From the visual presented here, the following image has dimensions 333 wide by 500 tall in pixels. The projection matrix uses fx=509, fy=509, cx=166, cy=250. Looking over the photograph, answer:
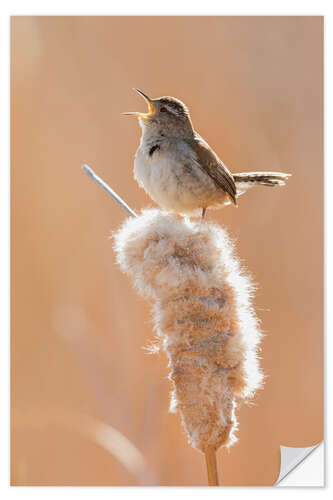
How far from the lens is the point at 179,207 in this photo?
193 cm

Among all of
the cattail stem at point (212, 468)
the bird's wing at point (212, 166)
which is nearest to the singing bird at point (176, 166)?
the bird's wing at point (212, 166)

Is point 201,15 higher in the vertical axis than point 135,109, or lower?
higher

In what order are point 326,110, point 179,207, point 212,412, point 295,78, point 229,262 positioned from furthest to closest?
point 295,78 → point 326,110 → point 179,207 → point 229,262 → point 212,412

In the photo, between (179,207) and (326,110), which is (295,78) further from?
(179,207)

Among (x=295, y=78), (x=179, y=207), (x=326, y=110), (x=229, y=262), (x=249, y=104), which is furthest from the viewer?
(x=249, y=104)

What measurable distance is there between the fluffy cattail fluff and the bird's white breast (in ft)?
1.64

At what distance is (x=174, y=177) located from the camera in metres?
1.88

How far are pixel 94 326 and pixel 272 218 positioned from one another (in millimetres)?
1009
